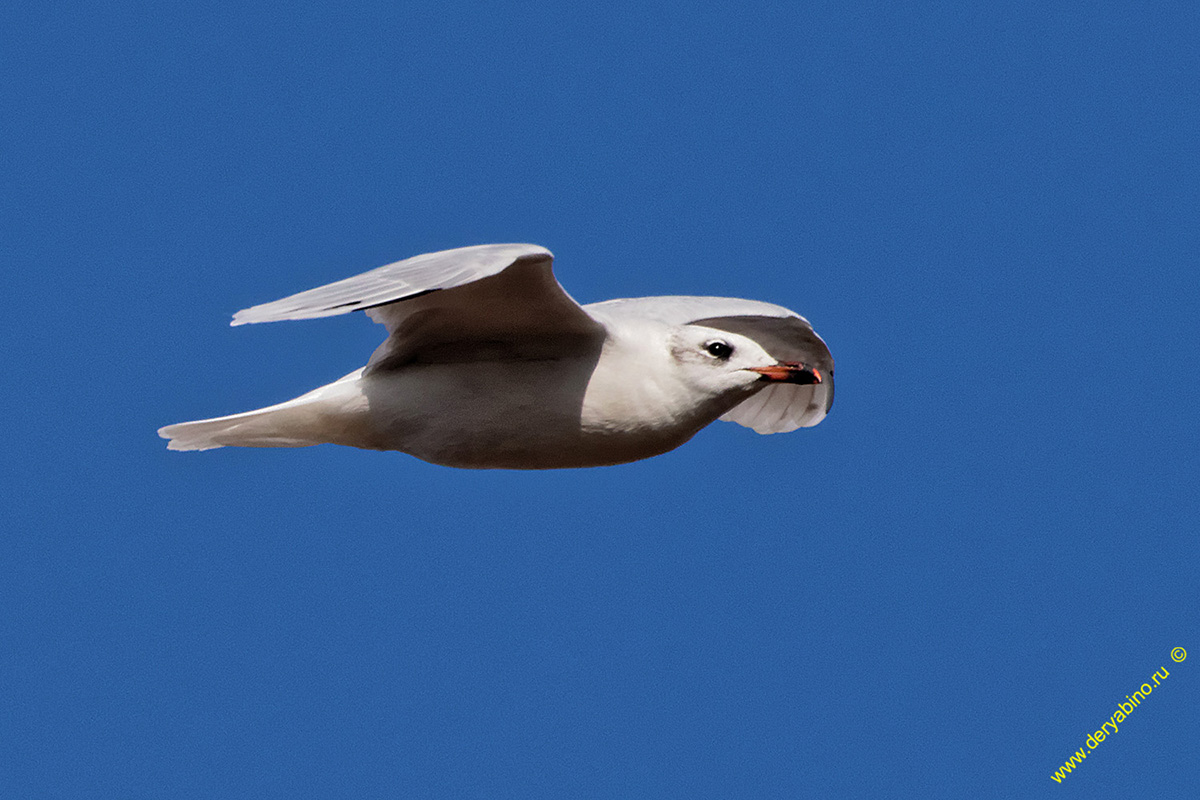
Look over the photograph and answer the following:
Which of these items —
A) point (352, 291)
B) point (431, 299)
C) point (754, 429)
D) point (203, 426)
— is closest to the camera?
point (352, 291)

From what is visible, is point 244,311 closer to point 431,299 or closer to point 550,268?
point 431,299

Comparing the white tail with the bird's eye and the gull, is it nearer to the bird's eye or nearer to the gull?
the gull

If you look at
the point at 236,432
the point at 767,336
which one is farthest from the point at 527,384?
the point at 767,336

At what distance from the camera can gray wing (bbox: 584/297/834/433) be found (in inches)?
325

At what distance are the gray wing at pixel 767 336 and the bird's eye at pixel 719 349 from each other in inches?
13.2

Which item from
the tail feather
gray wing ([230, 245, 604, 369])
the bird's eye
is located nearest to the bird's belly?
gray wing ([230, 245, 604, 369])

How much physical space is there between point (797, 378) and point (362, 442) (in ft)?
6.90

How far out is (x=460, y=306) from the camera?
746 centimetres

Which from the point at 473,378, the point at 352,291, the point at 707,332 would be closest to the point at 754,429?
the point at 707,332

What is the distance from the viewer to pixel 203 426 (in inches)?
319

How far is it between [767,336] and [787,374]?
1089mm

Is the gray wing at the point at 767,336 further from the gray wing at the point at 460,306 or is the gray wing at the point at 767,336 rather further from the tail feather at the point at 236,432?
the tail feather at the point at 236,432

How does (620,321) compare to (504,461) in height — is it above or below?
above

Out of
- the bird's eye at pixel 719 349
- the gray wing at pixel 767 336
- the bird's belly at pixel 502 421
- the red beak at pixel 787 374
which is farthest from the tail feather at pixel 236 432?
the red beak at pixel 787 374
